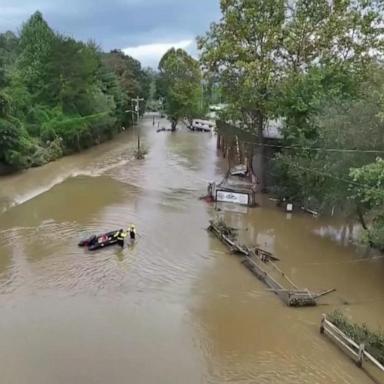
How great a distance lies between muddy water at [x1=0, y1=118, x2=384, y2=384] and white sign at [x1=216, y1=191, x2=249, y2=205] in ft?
4.70

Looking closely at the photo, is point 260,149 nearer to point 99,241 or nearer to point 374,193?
point 99,241

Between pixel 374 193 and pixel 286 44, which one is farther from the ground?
pixel 286 44

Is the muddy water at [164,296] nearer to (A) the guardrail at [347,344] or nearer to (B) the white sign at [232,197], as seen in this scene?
(A) the guardrail at [347,344]

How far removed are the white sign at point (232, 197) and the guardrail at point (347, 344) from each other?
49.3 feet

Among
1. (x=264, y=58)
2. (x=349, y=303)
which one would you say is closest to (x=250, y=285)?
(x=349, y=303)

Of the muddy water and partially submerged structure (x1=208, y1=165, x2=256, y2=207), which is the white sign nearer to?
partially submerged structure (x1=208, y1=165, x2=256, y2=207)

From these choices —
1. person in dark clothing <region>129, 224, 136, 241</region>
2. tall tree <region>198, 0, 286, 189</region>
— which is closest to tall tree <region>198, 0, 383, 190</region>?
tall tree <region>198, 0, 286, 189</region>

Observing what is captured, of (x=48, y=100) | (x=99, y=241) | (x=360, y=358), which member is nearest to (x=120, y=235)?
(x=99, y=241)

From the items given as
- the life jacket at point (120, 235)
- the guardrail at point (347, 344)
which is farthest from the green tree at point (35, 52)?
the guardrail at point (347, 344)

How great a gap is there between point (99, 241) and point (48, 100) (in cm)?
3348

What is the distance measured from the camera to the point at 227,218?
27.1m

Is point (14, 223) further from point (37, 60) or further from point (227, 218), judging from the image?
point (37, 60)

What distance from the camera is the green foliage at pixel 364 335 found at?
1299 cm

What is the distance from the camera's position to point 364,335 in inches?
532
